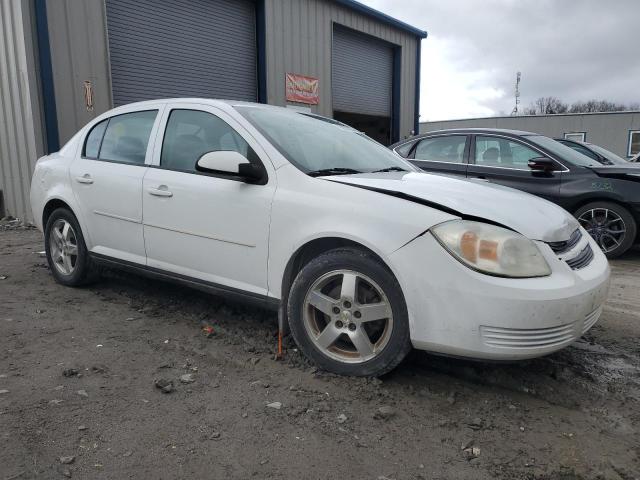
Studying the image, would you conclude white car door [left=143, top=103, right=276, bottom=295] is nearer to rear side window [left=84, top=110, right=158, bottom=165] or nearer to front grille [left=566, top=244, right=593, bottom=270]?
rear side window [left=84, top=110, right=158, bottom=165]

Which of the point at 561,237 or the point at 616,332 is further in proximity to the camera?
the point at 616,332

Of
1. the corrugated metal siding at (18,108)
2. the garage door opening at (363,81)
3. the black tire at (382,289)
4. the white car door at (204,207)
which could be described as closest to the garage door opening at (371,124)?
the garage door opening at (363,81)

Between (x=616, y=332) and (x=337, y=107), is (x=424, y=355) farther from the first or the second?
(x=337, y=107)

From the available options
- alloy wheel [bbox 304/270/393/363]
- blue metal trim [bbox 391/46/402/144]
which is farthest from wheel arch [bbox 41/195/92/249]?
blue metal trim [bbox 391/46/402/144]

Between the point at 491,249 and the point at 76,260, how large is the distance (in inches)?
139

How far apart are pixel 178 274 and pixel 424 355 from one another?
1753 mm

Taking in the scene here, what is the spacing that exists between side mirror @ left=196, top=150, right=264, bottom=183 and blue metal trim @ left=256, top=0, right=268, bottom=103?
9.17 metres

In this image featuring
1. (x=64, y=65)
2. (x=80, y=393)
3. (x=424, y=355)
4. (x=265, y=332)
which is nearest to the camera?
(x=80, y=393)

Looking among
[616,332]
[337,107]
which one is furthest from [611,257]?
[337,107]

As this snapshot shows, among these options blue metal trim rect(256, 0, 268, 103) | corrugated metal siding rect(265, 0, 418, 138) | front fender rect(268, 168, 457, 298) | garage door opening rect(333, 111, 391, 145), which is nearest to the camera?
front fender rect(268, 168, 457, 298)

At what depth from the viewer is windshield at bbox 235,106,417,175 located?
126 inches

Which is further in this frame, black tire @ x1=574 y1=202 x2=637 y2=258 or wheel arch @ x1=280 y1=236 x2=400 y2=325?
black tire @ x1=574 y1=202 x2=637 y2=258

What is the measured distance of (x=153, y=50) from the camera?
9.74 metres

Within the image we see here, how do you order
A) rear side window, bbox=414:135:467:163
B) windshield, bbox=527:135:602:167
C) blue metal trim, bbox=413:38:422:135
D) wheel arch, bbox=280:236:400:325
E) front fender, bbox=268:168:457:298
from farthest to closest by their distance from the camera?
blue metal trim, bbox=413:38:422:135, rear side window, bbox=414:135:467:163, windshield, bbox=527:135:602:167, wheel arch, bbox=280:236:400:325, front fender, bbox=268:168:457:298
